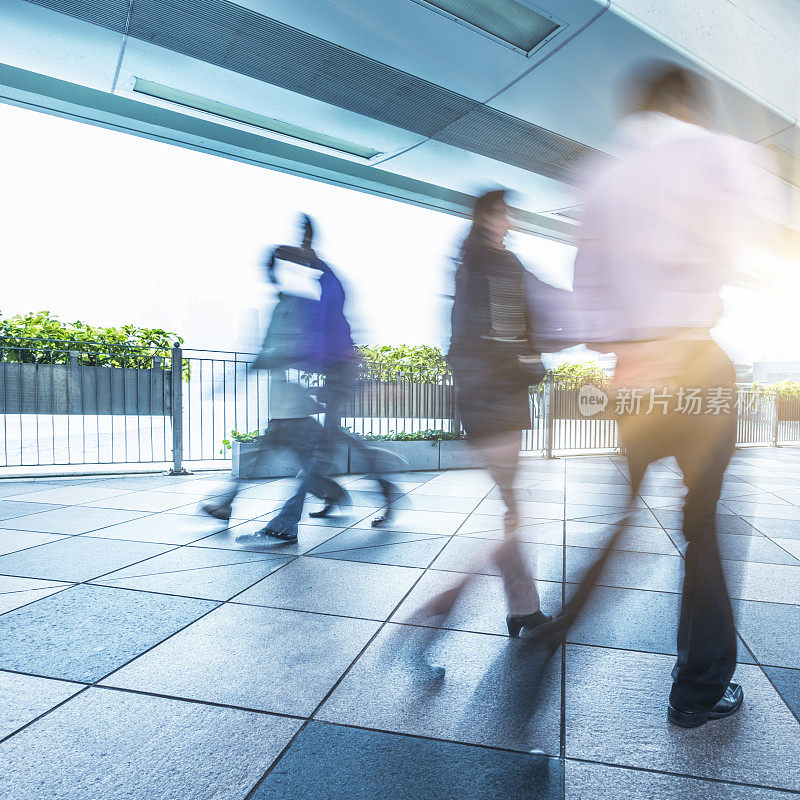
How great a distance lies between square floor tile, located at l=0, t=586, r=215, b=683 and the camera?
219cm

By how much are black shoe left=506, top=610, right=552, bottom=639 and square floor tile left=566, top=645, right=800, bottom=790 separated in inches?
10.3

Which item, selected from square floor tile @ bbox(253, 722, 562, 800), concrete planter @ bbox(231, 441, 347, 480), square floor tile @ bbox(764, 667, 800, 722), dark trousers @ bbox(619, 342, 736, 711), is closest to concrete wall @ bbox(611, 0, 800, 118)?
dark trousers @ bbox(619, 342, 736, 711)

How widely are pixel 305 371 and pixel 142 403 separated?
→ 15.1 ft

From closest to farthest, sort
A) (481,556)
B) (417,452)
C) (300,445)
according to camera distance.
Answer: (481,556) < (300,445) < (417,452)

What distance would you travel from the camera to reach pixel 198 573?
3316 millimetres

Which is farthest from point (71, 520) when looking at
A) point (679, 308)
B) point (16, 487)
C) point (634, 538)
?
point (679, 308)

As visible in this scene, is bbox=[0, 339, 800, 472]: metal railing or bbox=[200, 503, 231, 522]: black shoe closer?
bbox=[200, 503, 231, 522]: black shoe

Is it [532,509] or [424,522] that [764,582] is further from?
[424,522]

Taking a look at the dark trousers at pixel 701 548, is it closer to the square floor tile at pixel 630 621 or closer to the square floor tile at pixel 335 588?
the square floor tile at pixel 630 621

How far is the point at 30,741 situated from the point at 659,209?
2.42 metres

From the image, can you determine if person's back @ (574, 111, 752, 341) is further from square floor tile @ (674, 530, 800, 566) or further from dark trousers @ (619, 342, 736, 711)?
square floor tile @ (674, 530, 800, 566)

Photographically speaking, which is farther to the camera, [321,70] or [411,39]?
[321,70]

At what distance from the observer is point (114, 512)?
500 cm

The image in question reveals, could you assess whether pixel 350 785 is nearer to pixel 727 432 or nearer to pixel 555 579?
pixel 727 432
